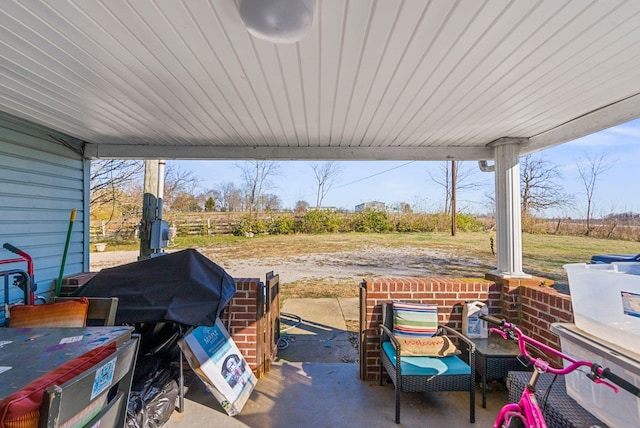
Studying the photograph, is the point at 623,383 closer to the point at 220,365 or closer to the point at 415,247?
the point at 220,365

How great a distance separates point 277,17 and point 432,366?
2.66 meters

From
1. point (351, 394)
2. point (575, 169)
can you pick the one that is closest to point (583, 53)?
point (351, 394)

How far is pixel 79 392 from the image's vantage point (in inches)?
38.9

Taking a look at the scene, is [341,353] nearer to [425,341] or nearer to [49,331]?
[425,341]

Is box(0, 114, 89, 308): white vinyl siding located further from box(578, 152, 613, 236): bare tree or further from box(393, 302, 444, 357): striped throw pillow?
box(578, 152, 613, 236): bare tree

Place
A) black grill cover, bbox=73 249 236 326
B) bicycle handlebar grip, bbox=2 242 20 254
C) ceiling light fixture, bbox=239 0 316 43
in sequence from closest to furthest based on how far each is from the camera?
ceiling light fixture, bbox=239 0 316 43, black grill cover, bbox=73 249 236 326, bicycle handlebar grip, bbox=2 242 20 254

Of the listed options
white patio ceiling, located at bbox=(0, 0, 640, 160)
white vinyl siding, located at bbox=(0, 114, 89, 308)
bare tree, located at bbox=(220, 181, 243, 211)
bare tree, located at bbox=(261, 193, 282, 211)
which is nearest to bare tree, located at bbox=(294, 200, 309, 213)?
bare tree, located at bbox=(261, 193, 282, 211)

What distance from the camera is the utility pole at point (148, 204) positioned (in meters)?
4.11

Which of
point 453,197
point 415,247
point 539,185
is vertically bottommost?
point 415,247

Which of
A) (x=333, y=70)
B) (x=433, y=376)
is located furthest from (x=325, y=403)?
(x=333, y=70)

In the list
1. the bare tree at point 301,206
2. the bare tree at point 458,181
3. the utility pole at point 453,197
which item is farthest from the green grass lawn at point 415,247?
the bare tree at point 458,181

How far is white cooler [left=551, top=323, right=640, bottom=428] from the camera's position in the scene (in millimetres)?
1270

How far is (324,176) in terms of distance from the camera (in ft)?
73.8

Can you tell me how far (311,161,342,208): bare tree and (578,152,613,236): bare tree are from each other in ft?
45.2
